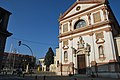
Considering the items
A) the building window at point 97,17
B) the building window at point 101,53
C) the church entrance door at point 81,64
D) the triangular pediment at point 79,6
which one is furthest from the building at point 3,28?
the triangular pediment at point 79,6

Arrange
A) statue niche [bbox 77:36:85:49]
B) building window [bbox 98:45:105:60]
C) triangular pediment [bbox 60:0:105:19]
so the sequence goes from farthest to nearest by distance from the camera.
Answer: triangular pediment [bbox 60:0:105:19], statue niche [bbox 77:36:85:49], building window [bbox 98:45:105:60]

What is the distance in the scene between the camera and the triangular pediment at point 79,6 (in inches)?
1008

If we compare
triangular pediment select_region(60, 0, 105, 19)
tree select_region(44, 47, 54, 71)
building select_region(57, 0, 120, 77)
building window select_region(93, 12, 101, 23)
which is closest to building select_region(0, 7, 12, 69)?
building select_region(57, 0, 120, 77)

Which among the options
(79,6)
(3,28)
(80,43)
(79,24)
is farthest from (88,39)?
(3,28)

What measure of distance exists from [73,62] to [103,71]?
6.37 m

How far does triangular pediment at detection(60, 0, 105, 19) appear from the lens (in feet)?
84.0

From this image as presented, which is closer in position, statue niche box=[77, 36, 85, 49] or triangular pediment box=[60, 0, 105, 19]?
statue niche box=[77, 36, 85, 49]

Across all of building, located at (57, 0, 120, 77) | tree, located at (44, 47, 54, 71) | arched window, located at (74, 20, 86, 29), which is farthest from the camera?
tree, located at (44, 47, 54, 71)

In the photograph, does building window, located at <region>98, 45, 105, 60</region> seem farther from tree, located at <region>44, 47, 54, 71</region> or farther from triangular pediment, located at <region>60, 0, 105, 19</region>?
tree, located at <region>44, 47, 54, 71</region>

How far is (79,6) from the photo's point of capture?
90.6ft

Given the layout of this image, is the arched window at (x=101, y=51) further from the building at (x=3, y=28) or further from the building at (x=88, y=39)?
the building at (x=3, y=28)

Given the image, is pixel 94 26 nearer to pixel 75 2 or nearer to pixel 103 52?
pixel 103 52

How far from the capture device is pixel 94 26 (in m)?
23.4

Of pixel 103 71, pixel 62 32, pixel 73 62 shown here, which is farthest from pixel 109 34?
pixel 62 32
